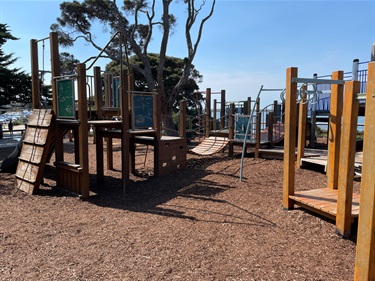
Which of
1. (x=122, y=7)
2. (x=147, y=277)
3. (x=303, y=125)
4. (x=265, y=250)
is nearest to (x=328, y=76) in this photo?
(x=303, y=125)

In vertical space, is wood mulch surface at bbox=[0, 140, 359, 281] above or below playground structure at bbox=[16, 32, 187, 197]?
below

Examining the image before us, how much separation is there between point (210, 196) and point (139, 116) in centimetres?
274

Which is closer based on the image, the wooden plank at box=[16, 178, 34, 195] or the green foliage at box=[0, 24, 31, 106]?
the wooden plank at box=[16, 178, 34, 195]

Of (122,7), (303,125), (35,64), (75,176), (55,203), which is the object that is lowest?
(55,203)

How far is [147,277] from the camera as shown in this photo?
10.3 ft

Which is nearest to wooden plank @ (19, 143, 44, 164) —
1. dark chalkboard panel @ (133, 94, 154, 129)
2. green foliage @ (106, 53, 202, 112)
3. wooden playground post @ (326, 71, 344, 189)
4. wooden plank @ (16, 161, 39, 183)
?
wooden plank @ (16, 161, 39, 183)

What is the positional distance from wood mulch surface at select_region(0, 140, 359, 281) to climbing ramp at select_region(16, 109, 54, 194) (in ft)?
0.97

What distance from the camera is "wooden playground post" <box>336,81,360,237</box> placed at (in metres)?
3.68

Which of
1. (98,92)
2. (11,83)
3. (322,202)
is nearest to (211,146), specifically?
(98,92)

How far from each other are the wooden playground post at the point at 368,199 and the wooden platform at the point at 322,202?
140cm

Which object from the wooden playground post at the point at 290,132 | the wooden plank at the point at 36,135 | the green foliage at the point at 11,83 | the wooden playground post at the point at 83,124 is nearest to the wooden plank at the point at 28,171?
the wooden plank at the point at 36,135

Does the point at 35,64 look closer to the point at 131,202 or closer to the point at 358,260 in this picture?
the point at 131,202

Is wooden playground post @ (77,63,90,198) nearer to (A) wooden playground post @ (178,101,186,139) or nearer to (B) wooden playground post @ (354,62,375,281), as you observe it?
(A) wooden playground post @ (178,101,186,139)

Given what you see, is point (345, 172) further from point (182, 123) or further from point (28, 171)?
point (182, 123)
